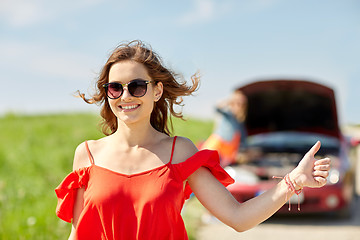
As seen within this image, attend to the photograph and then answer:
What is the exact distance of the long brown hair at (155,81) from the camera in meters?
2.32

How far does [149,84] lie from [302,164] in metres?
0.80

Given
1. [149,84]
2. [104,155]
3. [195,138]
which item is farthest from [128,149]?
[195,138]

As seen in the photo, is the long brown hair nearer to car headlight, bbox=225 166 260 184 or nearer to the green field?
the green field

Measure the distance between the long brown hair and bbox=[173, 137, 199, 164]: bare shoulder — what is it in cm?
25

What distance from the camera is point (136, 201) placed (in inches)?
82.5

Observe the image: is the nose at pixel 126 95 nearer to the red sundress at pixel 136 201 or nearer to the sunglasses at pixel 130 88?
the sunglasses at pixel 130 88

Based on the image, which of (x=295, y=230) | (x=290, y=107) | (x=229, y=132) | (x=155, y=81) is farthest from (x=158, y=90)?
(x=290, y=107)

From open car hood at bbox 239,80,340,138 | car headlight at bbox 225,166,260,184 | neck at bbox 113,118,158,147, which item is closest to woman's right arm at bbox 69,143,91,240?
neck at bbox 113,118,158,147

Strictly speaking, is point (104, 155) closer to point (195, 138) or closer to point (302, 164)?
point (302, 164)

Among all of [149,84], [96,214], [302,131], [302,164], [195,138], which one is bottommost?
[195,138]

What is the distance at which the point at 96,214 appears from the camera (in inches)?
84.5

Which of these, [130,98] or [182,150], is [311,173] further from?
[130,98]

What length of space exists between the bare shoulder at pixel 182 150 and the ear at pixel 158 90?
8.8 inches

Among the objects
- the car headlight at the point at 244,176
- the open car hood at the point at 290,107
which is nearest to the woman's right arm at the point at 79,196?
the car headlight at the point at 244,176
